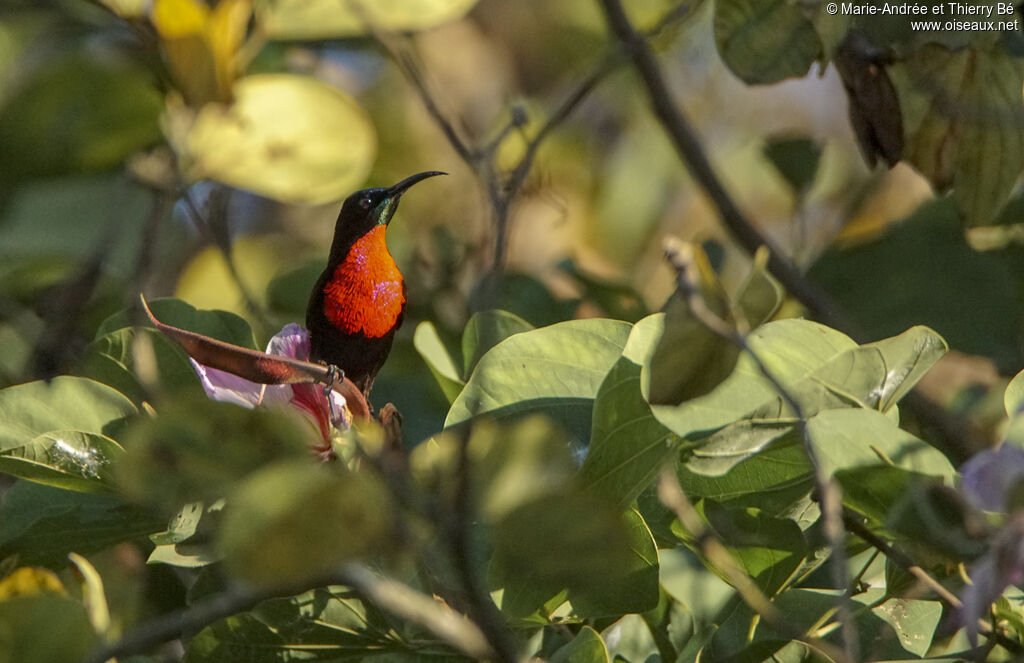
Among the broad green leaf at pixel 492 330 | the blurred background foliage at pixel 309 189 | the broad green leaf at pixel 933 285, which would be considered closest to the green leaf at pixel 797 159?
the blurred background foliage at pixel 309 189

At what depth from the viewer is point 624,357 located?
0.71 m

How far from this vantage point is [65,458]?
80cm

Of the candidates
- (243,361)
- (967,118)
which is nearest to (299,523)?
(243,361)

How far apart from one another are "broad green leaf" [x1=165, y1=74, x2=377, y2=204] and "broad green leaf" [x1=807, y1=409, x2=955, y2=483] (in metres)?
1.03

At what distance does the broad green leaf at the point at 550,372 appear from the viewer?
31.0 inches

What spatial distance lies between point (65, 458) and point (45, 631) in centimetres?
22

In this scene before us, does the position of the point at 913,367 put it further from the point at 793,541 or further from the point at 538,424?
the point at 538,424

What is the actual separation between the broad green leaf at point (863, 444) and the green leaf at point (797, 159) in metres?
1.10

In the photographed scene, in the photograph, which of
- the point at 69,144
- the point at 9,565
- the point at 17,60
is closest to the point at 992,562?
the point at 9,565

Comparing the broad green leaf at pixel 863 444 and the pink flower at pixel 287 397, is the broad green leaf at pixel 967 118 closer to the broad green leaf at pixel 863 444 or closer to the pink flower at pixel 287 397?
the broad green leaf at pixel 863 444

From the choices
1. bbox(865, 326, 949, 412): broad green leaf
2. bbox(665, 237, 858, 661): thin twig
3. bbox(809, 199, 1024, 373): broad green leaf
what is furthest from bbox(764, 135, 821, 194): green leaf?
bbox(665, 237, 858, 661): thin twig

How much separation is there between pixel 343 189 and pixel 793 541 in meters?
1.03

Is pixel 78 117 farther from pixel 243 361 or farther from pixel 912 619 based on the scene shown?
pixel 912 619

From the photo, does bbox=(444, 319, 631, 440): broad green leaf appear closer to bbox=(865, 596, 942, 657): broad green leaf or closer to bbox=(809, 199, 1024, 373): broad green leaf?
bbox=(865, 596, 942, 657): broad green leaf
